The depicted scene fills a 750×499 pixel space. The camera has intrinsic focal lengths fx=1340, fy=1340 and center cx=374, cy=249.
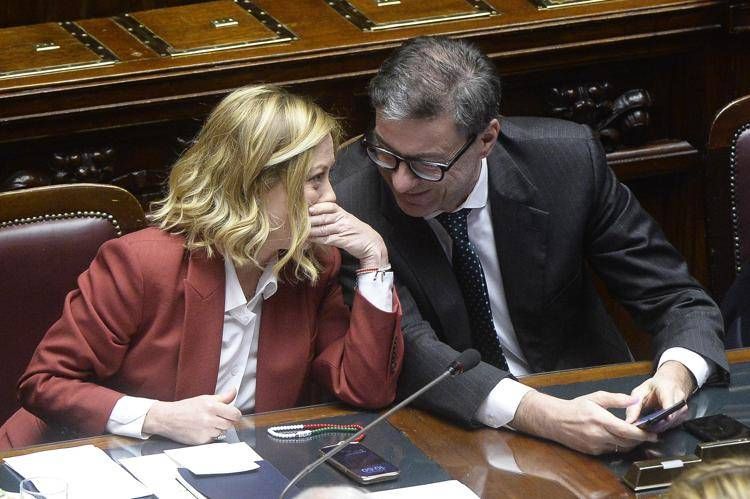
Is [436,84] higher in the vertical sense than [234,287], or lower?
higher

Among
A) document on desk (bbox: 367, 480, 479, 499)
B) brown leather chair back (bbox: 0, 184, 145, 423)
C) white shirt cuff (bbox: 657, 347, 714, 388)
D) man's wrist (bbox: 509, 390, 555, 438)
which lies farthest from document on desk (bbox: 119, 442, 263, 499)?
white shirt cuff (bbox: 657, 347, 714, 388)

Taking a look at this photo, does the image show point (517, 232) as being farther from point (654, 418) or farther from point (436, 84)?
point (654, 418)

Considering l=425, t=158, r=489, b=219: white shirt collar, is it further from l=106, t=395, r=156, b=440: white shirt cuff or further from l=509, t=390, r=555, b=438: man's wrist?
l=106, t=395, r=156, b=440: white shirt cuff

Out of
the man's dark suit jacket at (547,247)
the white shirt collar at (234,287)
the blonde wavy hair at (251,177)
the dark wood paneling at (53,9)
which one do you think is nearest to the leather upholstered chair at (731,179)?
the man's dark suit jacket at (547,247)

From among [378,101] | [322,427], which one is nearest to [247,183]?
[378,101]

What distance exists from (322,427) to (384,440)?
0.11 meters

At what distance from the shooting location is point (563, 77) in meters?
3.46

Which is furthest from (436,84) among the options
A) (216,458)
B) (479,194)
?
(216,458)

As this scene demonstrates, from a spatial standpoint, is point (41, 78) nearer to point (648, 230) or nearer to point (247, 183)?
point (247, 183)

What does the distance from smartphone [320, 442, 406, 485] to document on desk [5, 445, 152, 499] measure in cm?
30

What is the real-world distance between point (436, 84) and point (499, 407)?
0.66 metres

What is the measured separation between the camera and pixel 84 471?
2025 mm

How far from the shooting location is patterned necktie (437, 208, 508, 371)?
2707 mm

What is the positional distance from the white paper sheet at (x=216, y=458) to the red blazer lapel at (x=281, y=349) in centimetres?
33
